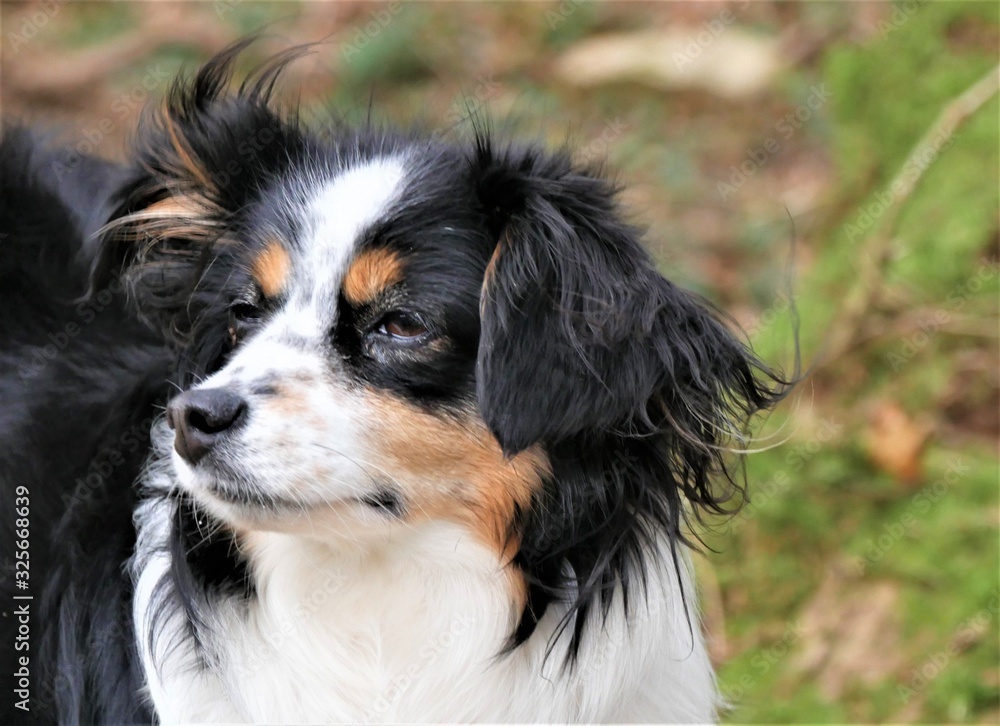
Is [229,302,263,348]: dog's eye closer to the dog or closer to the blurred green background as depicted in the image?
the dog

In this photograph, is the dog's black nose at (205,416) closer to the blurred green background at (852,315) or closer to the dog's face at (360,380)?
the dog's face at (360,380)

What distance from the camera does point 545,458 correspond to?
9.43ft

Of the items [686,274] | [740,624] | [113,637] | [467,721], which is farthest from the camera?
[686,274]

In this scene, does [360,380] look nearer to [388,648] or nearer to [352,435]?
[352,435]

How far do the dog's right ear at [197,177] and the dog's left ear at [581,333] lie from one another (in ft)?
3.06

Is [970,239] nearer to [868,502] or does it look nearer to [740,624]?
[868,502]

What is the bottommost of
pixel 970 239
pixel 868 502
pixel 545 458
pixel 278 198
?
pixel 868 502

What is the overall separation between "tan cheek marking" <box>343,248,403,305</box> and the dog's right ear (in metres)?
0.52

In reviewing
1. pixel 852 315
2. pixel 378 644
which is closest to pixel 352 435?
pixel 378 644

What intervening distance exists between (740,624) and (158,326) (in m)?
2.91

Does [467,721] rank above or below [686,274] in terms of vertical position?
above

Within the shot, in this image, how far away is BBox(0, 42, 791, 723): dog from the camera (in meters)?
2.71

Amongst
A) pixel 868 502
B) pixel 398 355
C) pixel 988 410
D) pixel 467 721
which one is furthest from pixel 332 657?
pixel 988 410

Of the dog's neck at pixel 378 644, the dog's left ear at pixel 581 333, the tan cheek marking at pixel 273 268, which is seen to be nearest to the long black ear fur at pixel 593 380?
the dog's left ear at pixel 581 333
